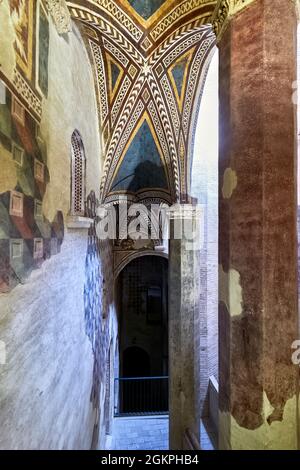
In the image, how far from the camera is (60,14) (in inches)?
90.9

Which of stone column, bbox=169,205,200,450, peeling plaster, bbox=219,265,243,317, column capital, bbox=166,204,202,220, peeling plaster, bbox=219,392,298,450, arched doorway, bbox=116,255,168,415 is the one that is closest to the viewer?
peeling plaster, bbox=219,392,298,450

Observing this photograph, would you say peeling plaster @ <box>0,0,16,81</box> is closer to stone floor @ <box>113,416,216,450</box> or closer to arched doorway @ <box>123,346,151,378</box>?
stone floor @ <box>113,416,216,450</box>

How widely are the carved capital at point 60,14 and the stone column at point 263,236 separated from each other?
1.55 metres

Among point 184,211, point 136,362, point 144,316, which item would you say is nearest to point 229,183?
point 184,211

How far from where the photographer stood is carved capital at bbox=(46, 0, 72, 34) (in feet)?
7.28

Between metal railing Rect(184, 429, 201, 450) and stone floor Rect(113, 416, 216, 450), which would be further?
stone floor Rect(113, 416, 216, 450)

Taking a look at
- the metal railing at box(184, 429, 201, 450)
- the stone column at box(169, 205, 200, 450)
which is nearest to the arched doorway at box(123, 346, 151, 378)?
the stone column at box(169, 205, 200, 450)

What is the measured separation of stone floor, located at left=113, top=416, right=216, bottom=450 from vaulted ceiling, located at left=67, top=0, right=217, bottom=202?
5421 millimetres

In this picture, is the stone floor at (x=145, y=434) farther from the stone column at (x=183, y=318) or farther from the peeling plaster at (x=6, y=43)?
the peeling plaster at (x=6, y=43)

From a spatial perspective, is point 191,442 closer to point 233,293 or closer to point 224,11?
point 233,293

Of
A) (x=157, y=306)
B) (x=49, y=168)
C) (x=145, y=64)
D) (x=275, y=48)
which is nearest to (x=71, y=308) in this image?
(x=49, y=168)

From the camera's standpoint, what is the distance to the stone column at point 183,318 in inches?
185

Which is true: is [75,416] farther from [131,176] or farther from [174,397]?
[131,176]

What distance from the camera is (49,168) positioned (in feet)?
7.10
